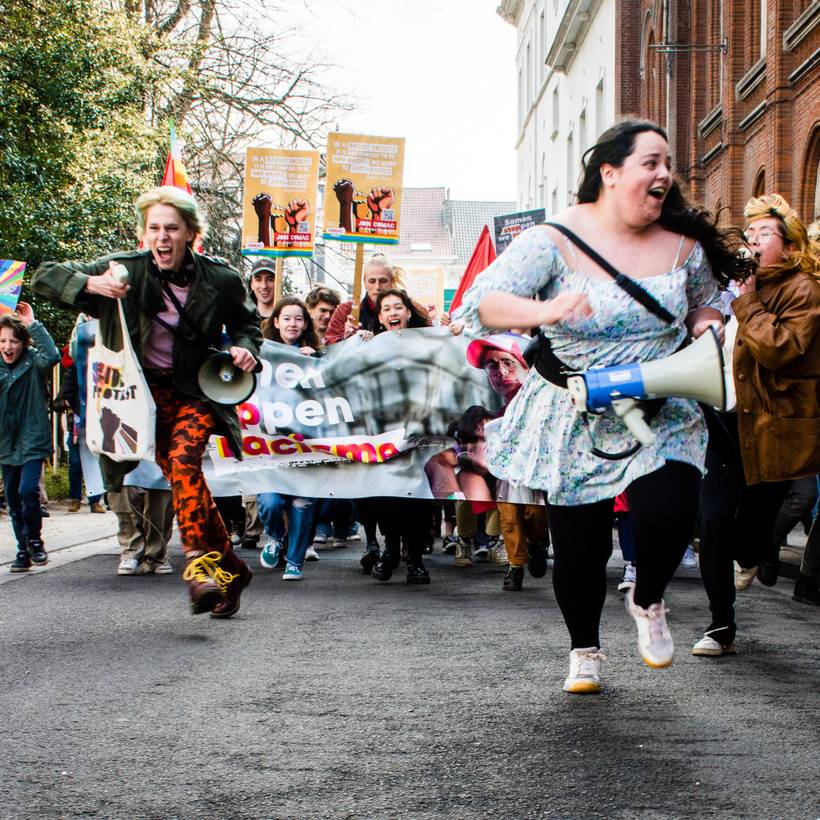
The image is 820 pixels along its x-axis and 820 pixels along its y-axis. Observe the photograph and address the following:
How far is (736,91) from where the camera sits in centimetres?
2117

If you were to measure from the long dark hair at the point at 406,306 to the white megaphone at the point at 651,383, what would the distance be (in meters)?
5.73

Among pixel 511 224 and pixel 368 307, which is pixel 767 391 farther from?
pixel 511 224

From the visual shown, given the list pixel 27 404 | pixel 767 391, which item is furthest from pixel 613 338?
pixel 27 404

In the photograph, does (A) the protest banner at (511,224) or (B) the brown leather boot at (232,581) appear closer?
(B) the brown leather boot at (232,581)

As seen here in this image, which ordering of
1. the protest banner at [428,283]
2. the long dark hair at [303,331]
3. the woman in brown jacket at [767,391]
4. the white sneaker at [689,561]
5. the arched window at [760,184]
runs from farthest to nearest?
the protest banner at [428,283]
the arched window at [760,184]
the long dark hair at [303,331]
the white sneaker at [689,561]
the woman in brown jacket at [767,391]

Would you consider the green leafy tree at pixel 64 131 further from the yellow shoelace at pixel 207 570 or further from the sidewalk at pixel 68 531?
the yellow shoelace at pixel 207 570

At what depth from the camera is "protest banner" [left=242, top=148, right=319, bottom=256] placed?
15.3 m

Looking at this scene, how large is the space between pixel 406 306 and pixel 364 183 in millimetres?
5350

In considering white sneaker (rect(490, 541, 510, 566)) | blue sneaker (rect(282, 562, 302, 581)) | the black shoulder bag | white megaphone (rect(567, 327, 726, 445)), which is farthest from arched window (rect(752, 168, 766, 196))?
white megaphone (rect(567, 327, 726, 445))

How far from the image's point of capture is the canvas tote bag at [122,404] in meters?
6.01

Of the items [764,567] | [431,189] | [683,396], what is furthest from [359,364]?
[431,189]

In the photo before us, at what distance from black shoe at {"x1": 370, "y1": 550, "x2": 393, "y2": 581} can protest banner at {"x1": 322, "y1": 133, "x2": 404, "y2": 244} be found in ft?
21.0

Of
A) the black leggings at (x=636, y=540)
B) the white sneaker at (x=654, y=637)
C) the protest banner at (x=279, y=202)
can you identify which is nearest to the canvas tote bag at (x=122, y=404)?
the black leggings at (x=636, y=540)

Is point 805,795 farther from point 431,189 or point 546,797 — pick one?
point 431,189
